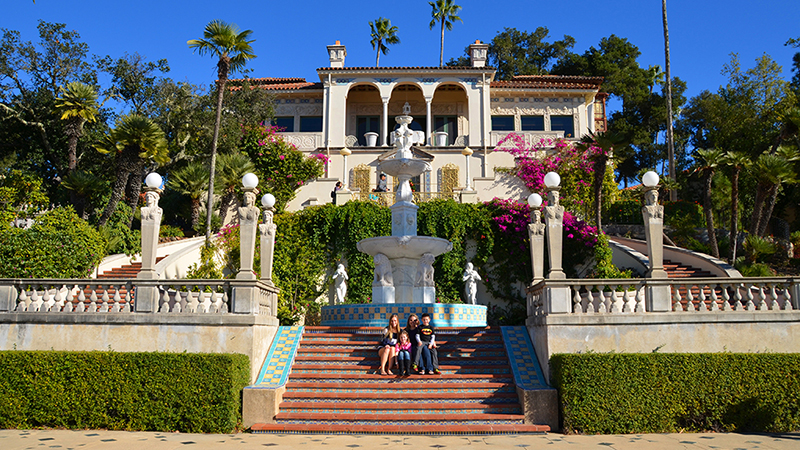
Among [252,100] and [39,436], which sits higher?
[252,100]

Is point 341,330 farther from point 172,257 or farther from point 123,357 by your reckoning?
point 172,257

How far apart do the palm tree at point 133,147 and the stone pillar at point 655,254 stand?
16388 mm

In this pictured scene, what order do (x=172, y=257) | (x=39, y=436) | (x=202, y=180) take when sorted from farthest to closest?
(x=202, y=180) < (x=172, y=257) < (x=39, y=436)

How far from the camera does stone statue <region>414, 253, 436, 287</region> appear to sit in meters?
16.8

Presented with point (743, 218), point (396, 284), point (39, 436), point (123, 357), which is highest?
point (743, 218)

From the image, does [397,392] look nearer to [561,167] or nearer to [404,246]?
[404,246]

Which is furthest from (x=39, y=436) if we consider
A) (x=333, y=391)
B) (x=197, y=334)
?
(x=333, y=391)

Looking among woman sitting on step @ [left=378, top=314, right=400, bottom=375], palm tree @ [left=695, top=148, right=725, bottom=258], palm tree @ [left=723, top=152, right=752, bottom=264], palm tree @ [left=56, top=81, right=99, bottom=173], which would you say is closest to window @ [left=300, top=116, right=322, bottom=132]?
palm tree @ [left=56, top=81, right=99, bottom=173]

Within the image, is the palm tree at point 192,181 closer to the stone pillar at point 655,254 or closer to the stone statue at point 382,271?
the stone statue at point 382,271

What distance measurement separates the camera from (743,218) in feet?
105

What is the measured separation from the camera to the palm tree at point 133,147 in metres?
20.9

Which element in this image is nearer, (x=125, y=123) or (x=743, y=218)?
(x=125, y=123)

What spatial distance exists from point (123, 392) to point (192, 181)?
52.9ft

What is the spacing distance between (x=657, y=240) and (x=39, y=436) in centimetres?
1162
